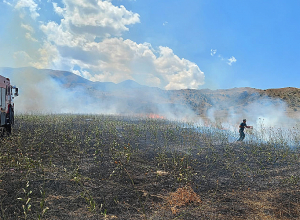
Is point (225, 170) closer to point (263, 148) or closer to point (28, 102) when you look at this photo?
point (263, 148)

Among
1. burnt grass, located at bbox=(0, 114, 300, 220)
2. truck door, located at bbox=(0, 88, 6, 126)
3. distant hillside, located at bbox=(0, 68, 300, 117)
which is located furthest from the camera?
distant hillside, located at bbox=(0, 68, 300, 117)

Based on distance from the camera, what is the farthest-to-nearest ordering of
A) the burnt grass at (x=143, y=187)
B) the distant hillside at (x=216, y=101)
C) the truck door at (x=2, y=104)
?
1. the distant hillside at (x=216, y=101)
2. the truck door at (x=2, y=104)
3. the burnt grass at (x=143, y=187)

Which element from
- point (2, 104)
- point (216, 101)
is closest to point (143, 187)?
point (2, 104)

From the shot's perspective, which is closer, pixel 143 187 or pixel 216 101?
pixel 143 187

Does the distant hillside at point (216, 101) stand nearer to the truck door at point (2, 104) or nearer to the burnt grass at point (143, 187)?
the burnt grass at point (143, 187)

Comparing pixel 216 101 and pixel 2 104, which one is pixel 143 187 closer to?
pixel 2 104

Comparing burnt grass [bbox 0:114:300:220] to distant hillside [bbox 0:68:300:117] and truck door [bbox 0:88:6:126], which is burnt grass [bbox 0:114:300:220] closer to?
truck door [bbox 0:88:6:126]

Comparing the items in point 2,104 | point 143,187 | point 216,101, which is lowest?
point 143,187

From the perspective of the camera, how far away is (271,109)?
Answer: 125 feet

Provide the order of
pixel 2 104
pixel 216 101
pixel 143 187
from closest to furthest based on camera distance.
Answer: pixel 143 187 < pixel 2 104 < pixel 216 101

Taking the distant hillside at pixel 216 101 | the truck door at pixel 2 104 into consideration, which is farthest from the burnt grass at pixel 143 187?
the distant hillside at pixel 216 101

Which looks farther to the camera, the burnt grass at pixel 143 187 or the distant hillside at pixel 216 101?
the distant hillside at pixel 216 101

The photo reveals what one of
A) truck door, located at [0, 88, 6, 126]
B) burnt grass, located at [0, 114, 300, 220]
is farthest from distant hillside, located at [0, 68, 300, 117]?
truck door, located at [0, 88, 6, 126]

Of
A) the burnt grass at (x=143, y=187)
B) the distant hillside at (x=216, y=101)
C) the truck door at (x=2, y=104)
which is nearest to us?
the burnt grass at (x=143, y=187)
